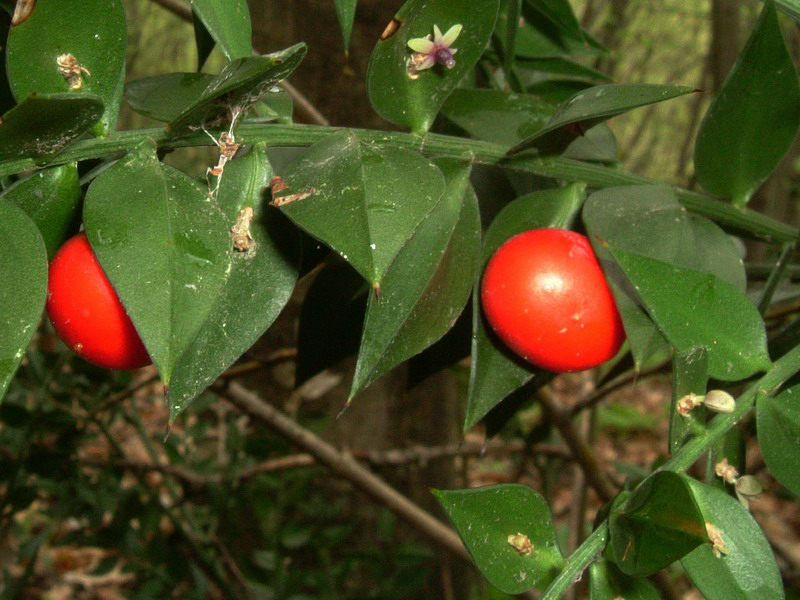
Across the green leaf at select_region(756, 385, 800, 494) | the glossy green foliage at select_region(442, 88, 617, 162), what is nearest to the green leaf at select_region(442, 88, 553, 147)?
the glossy green foliage at select_region(442, 88, 617, 162)

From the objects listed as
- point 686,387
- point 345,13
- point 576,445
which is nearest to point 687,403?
point 686,387

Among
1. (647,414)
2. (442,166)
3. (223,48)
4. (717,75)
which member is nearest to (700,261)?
(442,166)

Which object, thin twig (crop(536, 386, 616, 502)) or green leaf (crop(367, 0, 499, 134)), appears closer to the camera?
green leaf (crop(367, 0, 499, 134))

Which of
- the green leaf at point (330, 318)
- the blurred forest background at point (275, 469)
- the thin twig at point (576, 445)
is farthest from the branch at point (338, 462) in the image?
the green leaf at point (330, 318)

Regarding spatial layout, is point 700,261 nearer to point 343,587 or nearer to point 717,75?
point 343,587

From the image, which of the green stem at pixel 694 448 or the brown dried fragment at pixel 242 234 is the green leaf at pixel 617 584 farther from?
the brown dried fragment at pixel 242 234

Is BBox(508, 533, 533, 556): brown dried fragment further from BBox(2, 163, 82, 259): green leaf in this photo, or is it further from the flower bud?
BBox(2, 163, 82, 259): green leaf
